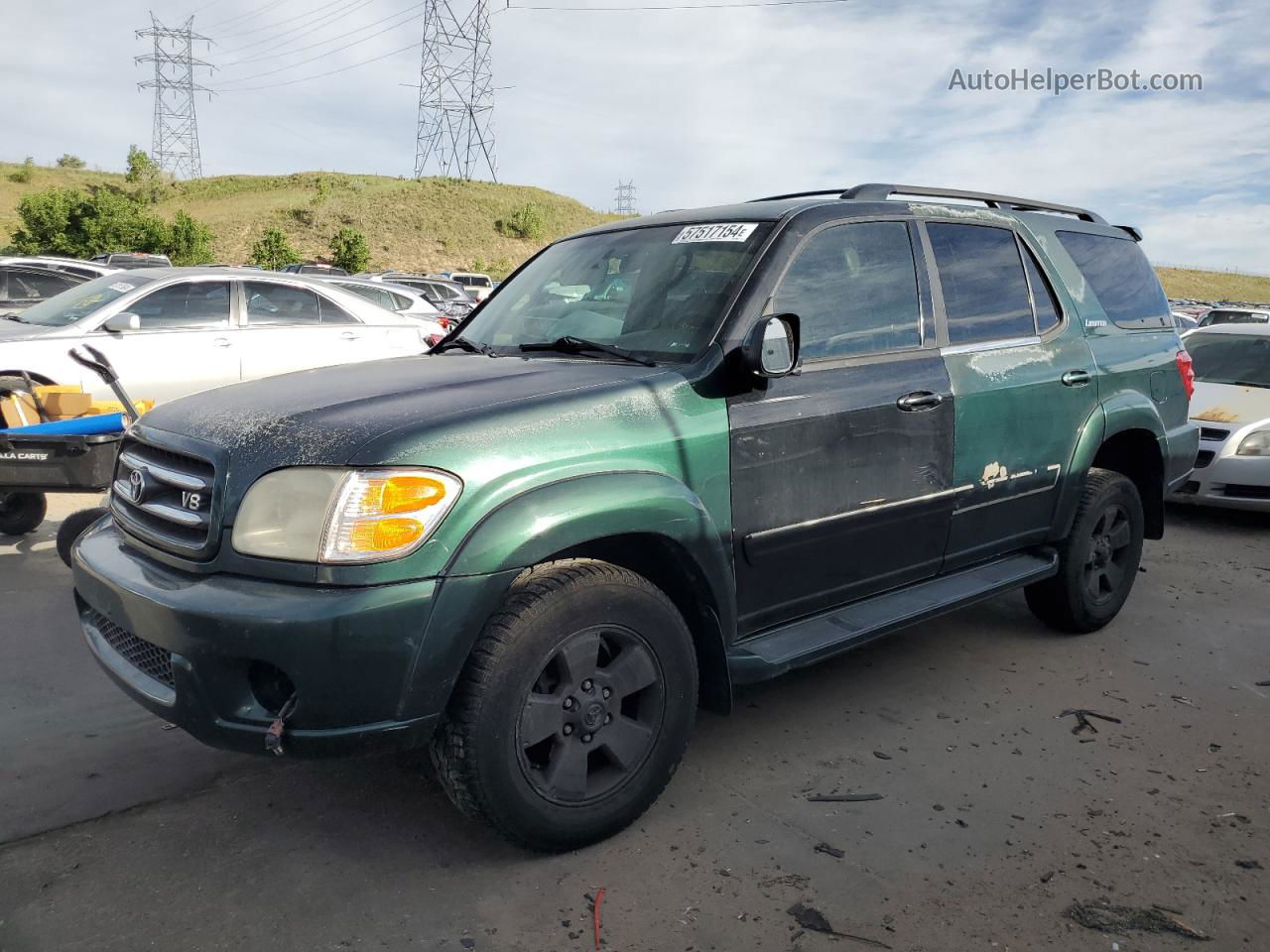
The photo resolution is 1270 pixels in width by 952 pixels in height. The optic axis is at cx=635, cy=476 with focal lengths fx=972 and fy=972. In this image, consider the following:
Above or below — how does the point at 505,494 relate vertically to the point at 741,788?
above

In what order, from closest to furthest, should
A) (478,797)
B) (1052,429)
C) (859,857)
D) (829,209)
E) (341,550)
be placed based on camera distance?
(341,550), (478,797), (859,857), (829,209), (1052,429)

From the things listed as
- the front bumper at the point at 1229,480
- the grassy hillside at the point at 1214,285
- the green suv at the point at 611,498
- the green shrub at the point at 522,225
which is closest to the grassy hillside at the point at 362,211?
the green shrub at the point at 522,225

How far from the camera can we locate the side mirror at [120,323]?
7398 millimetres

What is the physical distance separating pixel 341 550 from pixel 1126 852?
2.35 metres

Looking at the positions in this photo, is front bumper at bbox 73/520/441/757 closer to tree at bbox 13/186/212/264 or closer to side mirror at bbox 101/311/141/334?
side mirror at bbox 101/311/141/334

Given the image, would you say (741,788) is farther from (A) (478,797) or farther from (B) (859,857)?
(A) (478,797)

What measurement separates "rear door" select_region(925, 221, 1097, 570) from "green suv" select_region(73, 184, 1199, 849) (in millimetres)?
16

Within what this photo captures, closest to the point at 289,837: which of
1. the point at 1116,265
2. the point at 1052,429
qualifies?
the point at 1052,429

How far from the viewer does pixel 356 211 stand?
7094 cm

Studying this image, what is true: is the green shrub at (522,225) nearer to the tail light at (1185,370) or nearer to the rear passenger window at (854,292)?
the tail light at (1185,370)

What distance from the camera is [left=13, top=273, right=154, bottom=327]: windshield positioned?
302 inches

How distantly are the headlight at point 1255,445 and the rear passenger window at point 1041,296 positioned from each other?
391 cm

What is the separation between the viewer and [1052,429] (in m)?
4.09

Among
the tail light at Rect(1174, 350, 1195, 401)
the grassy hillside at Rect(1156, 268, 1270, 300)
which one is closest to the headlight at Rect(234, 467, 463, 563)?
the tail light at Rect(1174, 350, 1195, 401)
